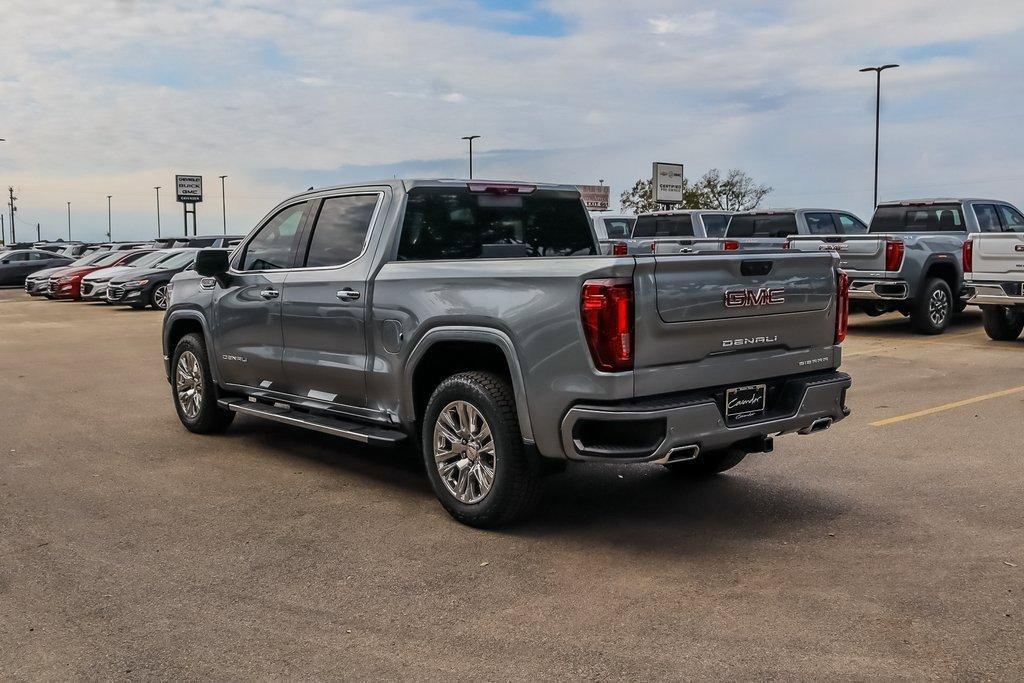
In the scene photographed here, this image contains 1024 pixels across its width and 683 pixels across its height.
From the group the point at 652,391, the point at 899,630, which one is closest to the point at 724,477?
the point at 652,391

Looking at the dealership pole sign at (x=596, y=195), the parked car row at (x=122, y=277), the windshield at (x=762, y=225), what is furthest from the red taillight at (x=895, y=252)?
the dealership pole sign at (x=596, y=195)

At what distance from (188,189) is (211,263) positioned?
252ft

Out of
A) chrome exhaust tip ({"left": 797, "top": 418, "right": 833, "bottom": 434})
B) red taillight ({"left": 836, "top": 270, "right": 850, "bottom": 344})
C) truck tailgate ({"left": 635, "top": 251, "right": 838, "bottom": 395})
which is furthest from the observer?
red taillight ({"left": 836, "top": 270, "right": 850, "bottom": 344})

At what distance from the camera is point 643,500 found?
6.11m

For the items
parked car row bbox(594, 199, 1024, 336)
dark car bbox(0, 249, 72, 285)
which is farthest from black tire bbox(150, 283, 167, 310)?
dark car bbox(0, 249, 72, 285)

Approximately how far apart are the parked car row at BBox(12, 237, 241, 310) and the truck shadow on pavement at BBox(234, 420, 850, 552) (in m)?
14.3

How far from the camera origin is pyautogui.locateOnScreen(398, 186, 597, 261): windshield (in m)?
6.32

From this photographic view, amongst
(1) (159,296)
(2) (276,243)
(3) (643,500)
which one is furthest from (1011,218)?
(1) (159,296)

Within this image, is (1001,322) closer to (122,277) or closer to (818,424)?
(818,424)

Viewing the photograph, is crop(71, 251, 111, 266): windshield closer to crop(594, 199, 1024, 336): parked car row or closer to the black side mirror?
crop(594, 199, 1024, 336): parked car row

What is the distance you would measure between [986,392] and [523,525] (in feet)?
20.4

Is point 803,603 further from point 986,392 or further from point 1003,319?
point 1003,319

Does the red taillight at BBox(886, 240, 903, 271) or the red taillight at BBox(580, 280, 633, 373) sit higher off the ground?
the red taillight at BBox(886, 240, 903, 271)

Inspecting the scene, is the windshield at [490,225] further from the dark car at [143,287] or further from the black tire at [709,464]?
the dark car at [143,287]
